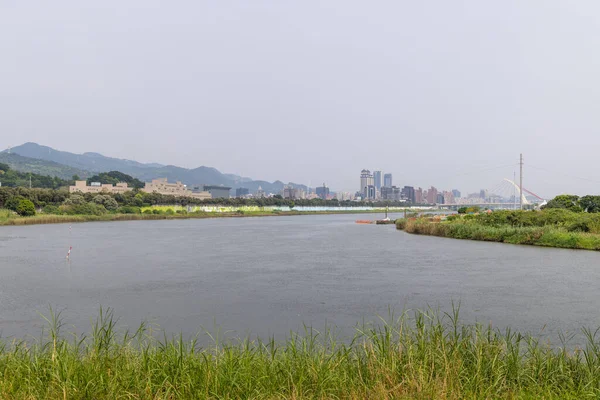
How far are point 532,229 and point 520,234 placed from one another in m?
0.64

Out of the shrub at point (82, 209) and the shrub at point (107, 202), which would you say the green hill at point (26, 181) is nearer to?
the shrub at point (107, 202)

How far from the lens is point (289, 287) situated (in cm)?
1307

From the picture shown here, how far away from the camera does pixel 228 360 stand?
15.4 ft

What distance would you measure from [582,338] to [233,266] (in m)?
12.1

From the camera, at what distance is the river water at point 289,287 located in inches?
366

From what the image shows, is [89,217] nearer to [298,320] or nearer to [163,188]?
[298,320]

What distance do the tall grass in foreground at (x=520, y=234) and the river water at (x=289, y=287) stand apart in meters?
1.49

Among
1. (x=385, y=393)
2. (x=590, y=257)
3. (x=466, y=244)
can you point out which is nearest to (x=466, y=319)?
Answer: (x=385, y=393)

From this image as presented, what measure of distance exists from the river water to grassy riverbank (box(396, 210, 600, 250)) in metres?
1.60

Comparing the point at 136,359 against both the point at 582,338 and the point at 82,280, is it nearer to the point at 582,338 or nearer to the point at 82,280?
the point at 582,338

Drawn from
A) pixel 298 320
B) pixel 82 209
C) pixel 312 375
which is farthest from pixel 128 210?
pixel 312 375

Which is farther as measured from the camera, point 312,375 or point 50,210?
point 50,210

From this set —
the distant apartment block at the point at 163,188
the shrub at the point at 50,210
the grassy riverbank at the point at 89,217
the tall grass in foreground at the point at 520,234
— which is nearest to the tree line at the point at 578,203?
the tall grass in foreground at the point at 520,234

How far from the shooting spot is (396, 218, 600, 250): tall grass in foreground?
874 inches
